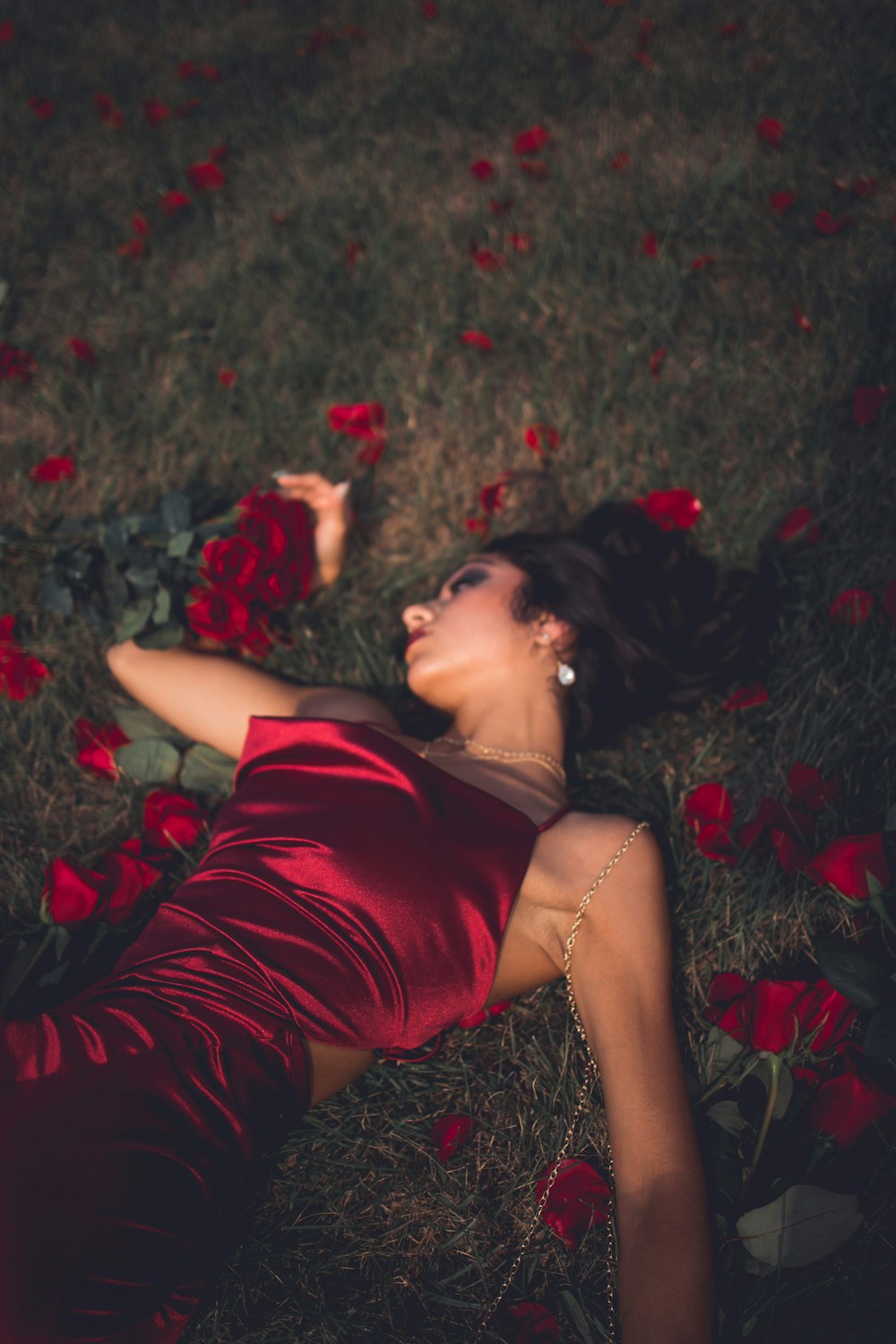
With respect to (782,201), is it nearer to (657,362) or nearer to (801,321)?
(801,321)

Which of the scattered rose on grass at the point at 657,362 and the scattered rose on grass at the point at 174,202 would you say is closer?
the scattered rose on grass at the point at 657,362

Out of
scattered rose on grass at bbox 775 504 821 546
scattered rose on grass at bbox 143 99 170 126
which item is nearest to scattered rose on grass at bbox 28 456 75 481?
scattered rose on grass at bbox 143 99 170 126

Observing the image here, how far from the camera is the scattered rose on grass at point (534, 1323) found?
67.7 inches

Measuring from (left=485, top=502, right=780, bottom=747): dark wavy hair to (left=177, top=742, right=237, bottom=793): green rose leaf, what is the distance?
1007mm

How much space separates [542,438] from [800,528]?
98 centimetres

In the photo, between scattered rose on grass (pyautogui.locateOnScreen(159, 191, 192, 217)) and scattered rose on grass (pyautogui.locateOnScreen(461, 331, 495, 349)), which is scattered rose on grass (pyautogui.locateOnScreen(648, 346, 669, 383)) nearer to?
scattered rose on grass (pyautogui.locateOnScreen(461, 331, 495, 349))

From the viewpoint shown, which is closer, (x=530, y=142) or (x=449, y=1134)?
(x=449, y=1134)

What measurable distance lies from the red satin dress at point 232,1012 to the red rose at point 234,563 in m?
0.47

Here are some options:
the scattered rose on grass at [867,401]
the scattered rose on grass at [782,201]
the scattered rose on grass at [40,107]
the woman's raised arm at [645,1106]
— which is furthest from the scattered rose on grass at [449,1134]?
the scattered rose on grass at [40,107]

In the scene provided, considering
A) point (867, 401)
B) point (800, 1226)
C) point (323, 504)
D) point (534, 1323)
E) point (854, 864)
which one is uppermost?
point (867, 401)

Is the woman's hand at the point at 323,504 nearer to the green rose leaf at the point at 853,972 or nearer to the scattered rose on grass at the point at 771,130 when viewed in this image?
the green rose leaf at the point at 853,972

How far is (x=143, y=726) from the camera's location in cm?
257

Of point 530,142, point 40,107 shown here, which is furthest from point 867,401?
point 40,107

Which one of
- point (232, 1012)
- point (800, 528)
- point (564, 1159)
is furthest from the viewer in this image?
point (800, 528)
